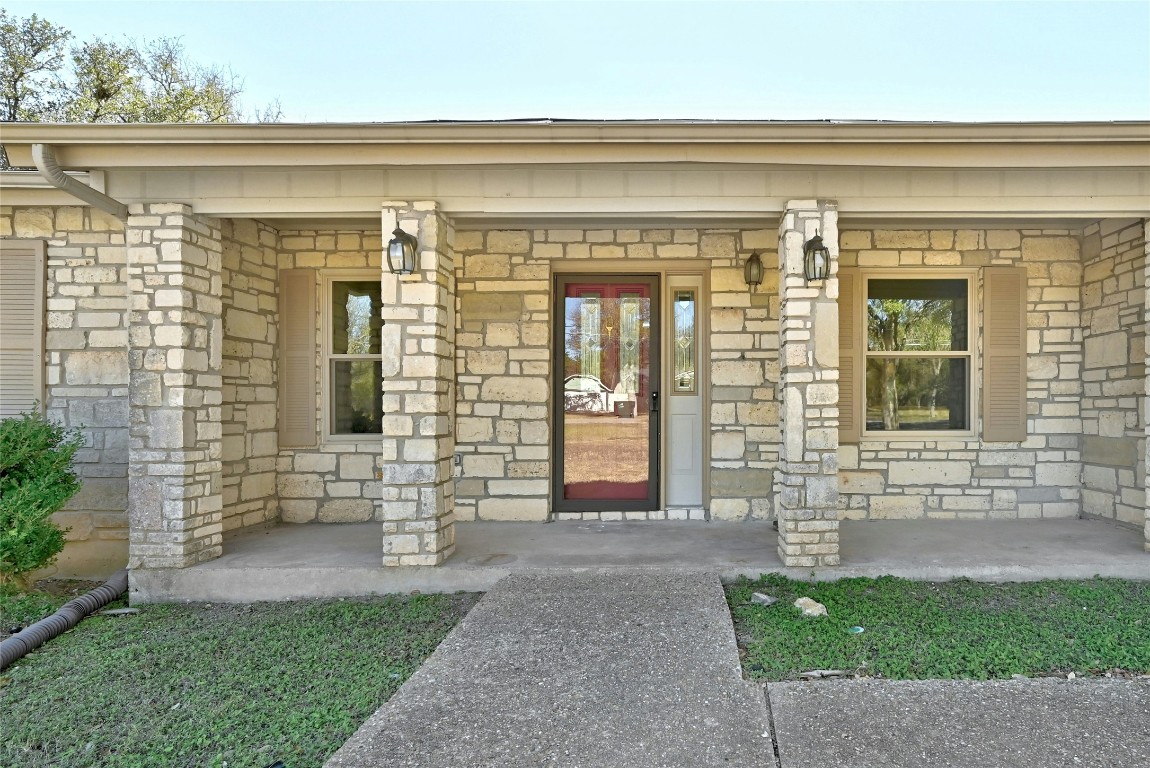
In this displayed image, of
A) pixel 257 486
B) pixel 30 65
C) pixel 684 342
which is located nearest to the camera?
pixel 257 486

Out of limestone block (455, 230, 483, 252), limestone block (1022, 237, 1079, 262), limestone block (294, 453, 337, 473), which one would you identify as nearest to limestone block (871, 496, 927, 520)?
limestone block (1022, 237, 1079, 262)

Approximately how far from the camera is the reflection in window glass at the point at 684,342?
552 cm

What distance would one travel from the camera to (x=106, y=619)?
3.85m

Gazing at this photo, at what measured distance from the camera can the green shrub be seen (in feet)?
12.6

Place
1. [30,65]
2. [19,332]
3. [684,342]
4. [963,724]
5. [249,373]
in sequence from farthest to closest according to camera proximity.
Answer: [30,65], [684,342], [249,373], [19,332], [963,724]

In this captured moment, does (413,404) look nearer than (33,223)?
Yes

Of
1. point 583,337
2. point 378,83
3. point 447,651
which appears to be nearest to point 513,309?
point 583,337

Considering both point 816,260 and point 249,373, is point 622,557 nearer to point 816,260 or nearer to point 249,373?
point 816,260

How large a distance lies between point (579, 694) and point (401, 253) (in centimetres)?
273

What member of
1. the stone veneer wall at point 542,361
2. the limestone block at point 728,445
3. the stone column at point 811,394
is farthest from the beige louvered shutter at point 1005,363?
the stone column at point 811,394

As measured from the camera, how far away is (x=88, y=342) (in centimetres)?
473

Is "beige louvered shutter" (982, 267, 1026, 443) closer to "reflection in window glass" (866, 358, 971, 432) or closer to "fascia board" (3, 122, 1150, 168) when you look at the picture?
"reflection in window glass" (866, 358, 971, 432)

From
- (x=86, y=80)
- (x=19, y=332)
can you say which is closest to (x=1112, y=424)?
(x=19, y=332)

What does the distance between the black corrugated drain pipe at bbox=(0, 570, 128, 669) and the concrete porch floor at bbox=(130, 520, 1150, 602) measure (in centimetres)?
22
